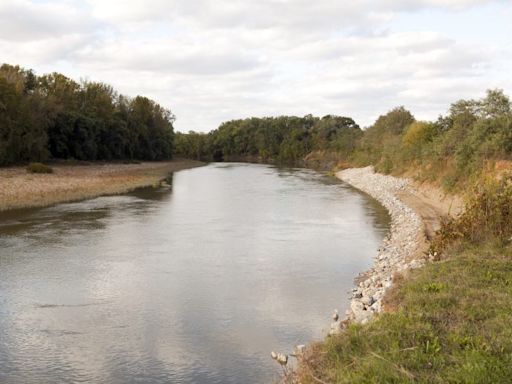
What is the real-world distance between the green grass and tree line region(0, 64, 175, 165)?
50586 mm

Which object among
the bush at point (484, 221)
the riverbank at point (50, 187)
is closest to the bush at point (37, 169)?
the riverbank at point (50, 187)

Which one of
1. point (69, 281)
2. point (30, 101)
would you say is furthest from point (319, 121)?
point (69, 281)

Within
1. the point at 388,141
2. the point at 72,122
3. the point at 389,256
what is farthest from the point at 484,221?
the point at 72,122

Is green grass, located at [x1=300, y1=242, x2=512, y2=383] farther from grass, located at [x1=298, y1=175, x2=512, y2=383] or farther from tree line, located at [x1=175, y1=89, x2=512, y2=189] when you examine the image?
tree line, located at [x1=175, y1=89, x2=512, y2=189]

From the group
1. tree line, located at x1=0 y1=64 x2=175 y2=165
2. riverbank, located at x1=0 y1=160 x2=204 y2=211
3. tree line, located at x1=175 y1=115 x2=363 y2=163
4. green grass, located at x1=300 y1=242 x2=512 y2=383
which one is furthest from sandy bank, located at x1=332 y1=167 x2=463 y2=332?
tree line, located at x1=175 y1=115 x2=363 y2=163

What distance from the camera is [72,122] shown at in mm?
71875

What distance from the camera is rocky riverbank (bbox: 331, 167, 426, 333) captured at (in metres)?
12.4

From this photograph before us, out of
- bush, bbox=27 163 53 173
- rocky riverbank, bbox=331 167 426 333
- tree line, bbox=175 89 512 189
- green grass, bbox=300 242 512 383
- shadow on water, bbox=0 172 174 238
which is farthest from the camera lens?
bush, bbox=27 163 53 173

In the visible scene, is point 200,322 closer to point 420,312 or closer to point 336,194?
point 420,312

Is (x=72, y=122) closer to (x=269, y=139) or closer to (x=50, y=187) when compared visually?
(x=50, y=187)

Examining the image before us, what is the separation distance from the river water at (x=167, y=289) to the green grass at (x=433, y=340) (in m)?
2.12

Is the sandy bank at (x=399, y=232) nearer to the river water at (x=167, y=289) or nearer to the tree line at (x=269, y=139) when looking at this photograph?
the river water at (x=167, y=289)

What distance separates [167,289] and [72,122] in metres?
61.2

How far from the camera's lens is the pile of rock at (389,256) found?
41.2ft
